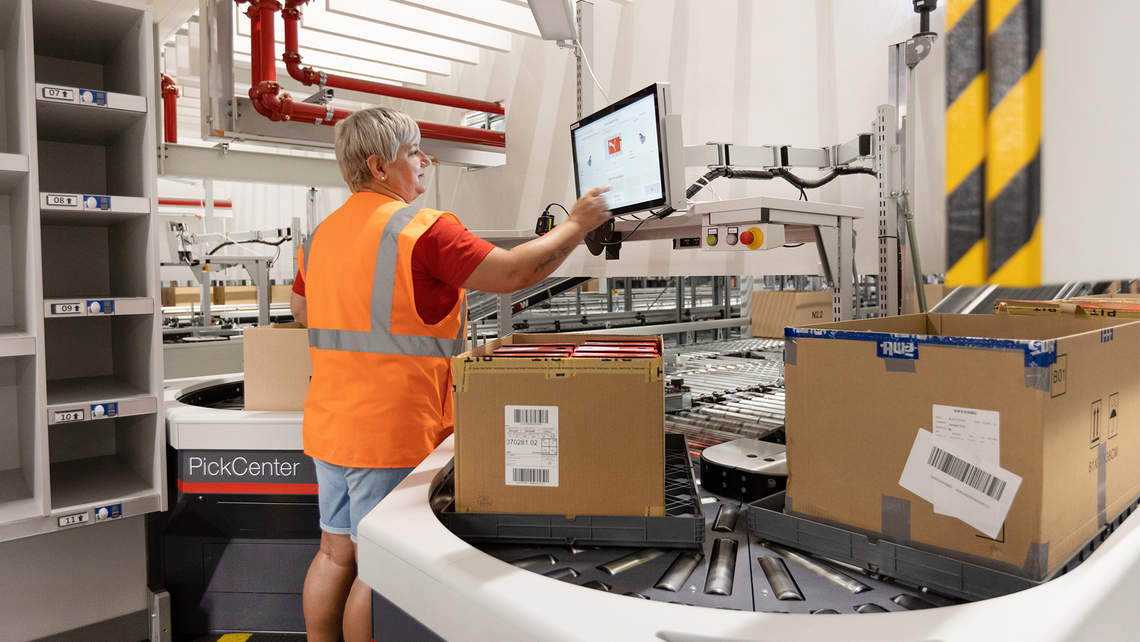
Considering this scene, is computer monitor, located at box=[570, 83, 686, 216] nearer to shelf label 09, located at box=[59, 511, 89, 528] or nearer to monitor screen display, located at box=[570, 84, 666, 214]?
monitor screen display, located at box=[570, 84, 666, 214]

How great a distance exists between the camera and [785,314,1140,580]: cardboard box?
881 millimetres

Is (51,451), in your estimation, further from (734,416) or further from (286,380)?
(734,416)

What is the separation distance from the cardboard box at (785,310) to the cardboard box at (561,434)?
2.81m

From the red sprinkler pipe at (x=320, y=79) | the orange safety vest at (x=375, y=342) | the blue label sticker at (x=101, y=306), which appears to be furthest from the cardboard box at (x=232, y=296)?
the orange safety vest at (x=375, y=342)

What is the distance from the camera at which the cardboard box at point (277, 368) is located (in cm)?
240

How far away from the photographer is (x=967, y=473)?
0.93 metres

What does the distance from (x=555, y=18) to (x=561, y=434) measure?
5.08 feet

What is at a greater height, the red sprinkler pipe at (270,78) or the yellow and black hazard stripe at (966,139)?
the red sprinkler pipe at (270,78)

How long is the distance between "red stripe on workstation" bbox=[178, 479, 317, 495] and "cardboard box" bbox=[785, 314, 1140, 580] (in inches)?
72.9

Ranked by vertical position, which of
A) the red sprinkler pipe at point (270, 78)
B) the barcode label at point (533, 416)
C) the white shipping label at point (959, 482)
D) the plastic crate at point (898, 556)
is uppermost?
the red sprinkler pipe at point (270, 78)

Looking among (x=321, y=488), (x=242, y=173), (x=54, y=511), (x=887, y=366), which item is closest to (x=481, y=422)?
(x=887, y=366)

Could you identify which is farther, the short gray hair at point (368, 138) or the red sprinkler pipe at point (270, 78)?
the red sprinkler pipe at point (270, 78)

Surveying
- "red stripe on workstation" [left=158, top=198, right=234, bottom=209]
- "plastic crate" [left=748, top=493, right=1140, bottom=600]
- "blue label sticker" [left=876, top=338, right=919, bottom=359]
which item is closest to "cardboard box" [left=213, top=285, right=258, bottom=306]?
"red stripe on workstation" [left=158, top=198, right=234, bottom=209]

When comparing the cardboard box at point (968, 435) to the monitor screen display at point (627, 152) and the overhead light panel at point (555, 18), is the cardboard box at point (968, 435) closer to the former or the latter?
the monitor screen display at point (627, 152)
